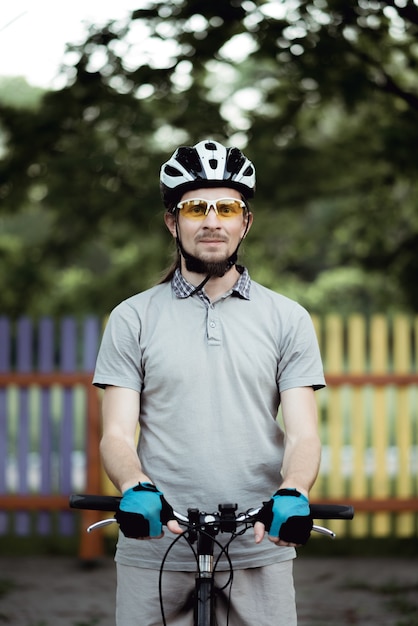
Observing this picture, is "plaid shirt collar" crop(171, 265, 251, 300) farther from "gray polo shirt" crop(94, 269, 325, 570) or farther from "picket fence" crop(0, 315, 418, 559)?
"picket fence" crop(0, 315, 418, 559)

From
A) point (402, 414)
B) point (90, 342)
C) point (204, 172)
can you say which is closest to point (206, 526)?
point (204, 172)

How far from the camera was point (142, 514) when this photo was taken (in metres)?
2.33

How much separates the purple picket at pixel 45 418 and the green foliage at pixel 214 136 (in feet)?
5.19

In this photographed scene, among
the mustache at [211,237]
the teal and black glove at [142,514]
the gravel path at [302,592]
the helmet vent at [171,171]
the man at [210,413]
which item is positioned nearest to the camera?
the teal and black glove at [142,514]

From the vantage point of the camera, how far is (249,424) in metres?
2.73

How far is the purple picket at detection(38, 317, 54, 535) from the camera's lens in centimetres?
792

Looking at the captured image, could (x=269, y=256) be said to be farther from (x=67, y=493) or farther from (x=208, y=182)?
(x=208, y=182)

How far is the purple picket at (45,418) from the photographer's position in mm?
7922

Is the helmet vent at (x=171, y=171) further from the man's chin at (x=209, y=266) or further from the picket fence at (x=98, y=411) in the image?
the picket fence at (x=98, y=411)

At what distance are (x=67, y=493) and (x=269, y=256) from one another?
630 cm

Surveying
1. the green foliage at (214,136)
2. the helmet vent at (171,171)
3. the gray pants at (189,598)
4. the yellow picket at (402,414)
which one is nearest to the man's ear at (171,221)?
the helmet vent at (171,171)

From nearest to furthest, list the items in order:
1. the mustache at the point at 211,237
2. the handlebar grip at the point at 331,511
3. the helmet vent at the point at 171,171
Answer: the handlebar grip at the point at 331,511 < the mustache at the point at 211,237 < the helmet vent at the point at 171,171

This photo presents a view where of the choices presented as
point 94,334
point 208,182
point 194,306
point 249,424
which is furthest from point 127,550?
point 94,334

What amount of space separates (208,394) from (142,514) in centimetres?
50
